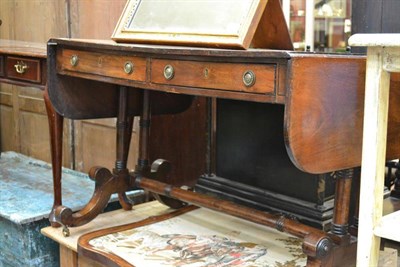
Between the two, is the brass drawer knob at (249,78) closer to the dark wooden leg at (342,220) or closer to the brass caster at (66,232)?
the dark wooden leg at (342,220)

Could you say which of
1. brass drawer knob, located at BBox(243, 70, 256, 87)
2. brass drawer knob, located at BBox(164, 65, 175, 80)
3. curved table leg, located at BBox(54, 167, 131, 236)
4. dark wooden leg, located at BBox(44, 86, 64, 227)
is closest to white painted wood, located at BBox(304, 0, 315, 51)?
curved table leg, located at BBox(54, 167, 131, 236)

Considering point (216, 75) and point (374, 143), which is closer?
point (374, 143)

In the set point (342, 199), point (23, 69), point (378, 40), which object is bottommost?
point (342, 199)

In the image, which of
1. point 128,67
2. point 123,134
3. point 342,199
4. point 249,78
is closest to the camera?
point 249,78

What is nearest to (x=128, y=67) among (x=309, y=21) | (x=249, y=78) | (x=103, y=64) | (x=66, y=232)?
(x=103, y=64)

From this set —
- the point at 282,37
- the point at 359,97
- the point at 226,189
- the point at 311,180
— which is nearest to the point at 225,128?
the point at 226,189

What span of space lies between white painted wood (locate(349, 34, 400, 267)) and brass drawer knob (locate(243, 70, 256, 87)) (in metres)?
0.26

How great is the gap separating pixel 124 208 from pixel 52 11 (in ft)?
4.29

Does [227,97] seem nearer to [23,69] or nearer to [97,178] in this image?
[97,178]

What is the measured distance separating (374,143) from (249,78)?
1.15ft

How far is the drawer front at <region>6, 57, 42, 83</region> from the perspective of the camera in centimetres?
232

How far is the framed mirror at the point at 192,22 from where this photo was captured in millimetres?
1716

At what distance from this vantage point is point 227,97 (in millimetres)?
1532

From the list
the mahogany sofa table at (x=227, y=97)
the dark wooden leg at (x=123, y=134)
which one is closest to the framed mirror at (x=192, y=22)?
the mahogany sofa table at (x=227, y=97)
